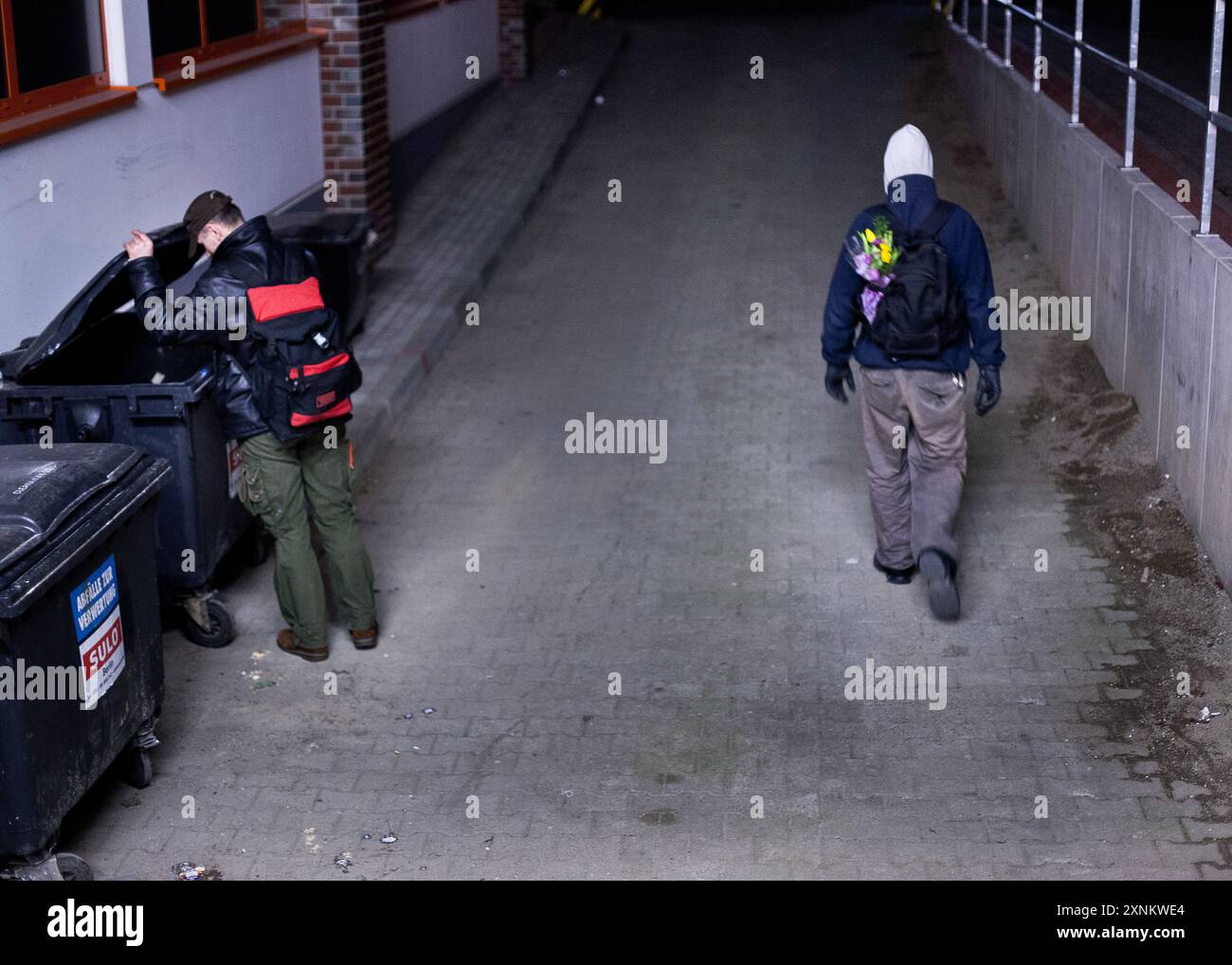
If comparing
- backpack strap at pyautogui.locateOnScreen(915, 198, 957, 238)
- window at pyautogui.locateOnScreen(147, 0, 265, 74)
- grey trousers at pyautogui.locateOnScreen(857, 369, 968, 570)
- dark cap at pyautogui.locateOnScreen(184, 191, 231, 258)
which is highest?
window at pyautogui.locateOnScreen(147, 0, 265, 74)

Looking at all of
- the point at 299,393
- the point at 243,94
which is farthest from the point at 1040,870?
the point at 243,94

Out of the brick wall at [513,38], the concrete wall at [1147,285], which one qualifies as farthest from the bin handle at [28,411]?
the brick wall at [513,38]

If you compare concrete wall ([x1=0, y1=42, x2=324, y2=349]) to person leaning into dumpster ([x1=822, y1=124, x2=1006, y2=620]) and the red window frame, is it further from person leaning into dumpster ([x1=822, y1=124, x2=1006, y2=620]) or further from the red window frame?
person leaning into dumpster ([x1=822, y1=124, x2=1006, y2=620])

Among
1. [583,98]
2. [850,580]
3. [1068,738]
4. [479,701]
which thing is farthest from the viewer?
[583,98]

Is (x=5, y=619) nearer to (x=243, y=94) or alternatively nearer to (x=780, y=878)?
(x=780, y=878)

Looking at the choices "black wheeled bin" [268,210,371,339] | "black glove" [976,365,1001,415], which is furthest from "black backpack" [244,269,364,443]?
"black wheeled bin" [268,210,371,339]

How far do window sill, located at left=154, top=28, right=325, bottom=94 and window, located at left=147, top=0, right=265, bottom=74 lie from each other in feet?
0.18

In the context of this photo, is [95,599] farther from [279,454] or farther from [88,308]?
[88,308]

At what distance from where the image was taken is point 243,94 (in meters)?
9.58

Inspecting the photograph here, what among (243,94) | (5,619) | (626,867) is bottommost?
(626,867)

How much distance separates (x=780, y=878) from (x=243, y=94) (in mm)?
6510

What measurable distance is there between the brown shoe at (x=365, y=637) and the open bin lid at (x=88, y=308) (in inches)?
65.1

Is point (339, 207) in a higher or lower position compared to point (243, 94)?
lower

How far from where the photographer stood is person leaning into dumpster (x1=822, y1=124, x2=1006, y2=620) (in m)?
6.34
